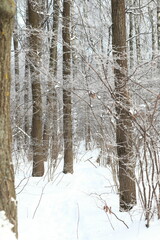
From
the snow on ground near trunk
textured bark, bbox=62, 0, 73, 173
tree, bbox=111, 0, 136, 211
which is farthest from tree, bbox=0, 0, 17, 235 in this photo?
textured bark, bbox=62, 0, 73, 173

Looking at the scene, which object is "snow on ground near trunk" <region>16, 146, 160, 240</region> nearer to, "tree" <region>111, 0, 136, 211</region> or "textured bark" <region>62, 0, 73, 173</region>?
"tree" <region>111, 0, 136, 211</region>

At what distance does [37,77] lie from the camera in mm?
7078

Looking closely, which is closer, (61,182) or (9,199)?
(9,199)

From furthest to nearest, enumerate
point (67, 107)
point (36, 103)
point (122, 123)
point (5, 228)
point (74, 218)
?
point (67, 107) → point (36, 103) → point (74, 218) → point (122, 123) → point (5, 228)

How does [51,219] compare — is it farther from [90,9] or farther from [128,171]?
[90,9]

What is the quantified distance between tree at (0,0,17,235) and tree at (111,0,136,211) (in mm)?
1890

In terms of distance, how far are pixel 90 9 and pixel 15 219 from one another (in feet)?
17.7

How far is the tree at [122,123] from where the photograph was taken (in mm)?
4035

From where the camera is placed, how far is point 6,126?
2.43 m

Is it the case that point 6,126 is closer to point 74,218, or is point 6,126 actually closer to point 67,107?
point 74,218

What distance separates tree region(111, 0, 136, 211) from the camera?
4.04m

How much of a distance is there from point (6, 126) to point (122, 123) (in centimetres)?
202

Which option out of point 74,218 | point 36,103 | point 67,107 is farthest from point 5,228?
point 67,107

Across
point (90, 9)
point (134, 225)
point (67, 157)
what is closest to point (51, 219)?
point (134, 225)
